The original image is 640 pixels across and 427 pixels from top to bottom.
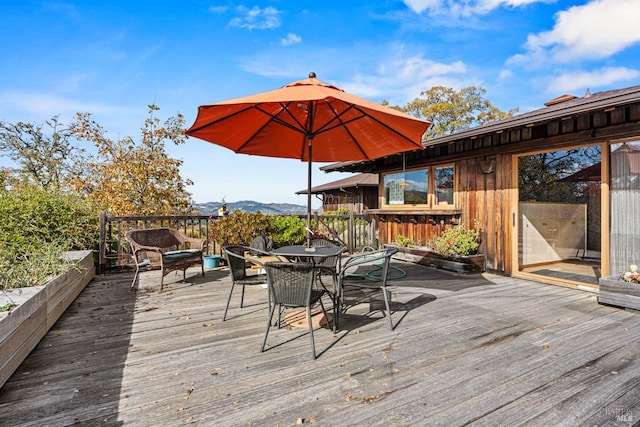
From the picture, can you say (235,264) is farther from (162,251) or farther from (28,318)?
(162,251)

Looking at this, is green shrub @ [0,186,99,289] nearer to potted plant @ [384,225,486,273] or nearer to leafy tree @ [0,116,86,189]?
potted plant @ [384,225,486,273]

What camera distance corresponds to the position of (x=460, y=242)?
18.6ft

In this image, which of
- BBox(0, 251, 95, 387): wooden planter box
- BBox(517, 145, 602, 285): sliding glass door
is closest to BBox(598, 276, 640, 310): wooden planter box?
BBox(517, 145, 602, 285): sliding glass door

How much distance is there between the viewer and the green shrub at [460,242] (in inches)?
220

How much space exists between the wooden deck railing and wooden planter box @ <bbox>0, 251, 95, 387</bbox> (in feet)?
6.61


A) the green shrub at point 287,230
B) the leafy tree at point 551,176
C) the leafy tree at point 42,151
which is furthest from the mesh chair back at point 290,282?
the leafy tree at point 42,151

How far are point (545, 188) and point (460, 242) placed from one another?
1575 mm

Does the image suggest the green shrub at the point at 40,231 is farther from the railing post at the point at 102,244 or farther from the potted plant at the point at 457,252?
the potted plant at the point at 457,252

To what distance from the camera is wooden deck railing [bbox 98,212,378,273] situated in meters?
5.53

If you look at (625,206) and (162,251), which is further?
(162,251)

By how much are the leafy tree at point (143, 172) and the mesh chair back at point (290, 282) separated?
764 cm

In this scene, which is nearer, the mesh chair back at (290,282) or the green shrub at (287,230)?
the mesh chair back at (290,282)

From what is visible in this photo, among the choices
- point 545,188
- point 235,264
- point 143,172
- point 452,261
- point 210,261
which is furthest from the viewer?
point 143,172

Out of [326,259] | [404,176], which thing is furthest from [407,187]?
[326,259]
